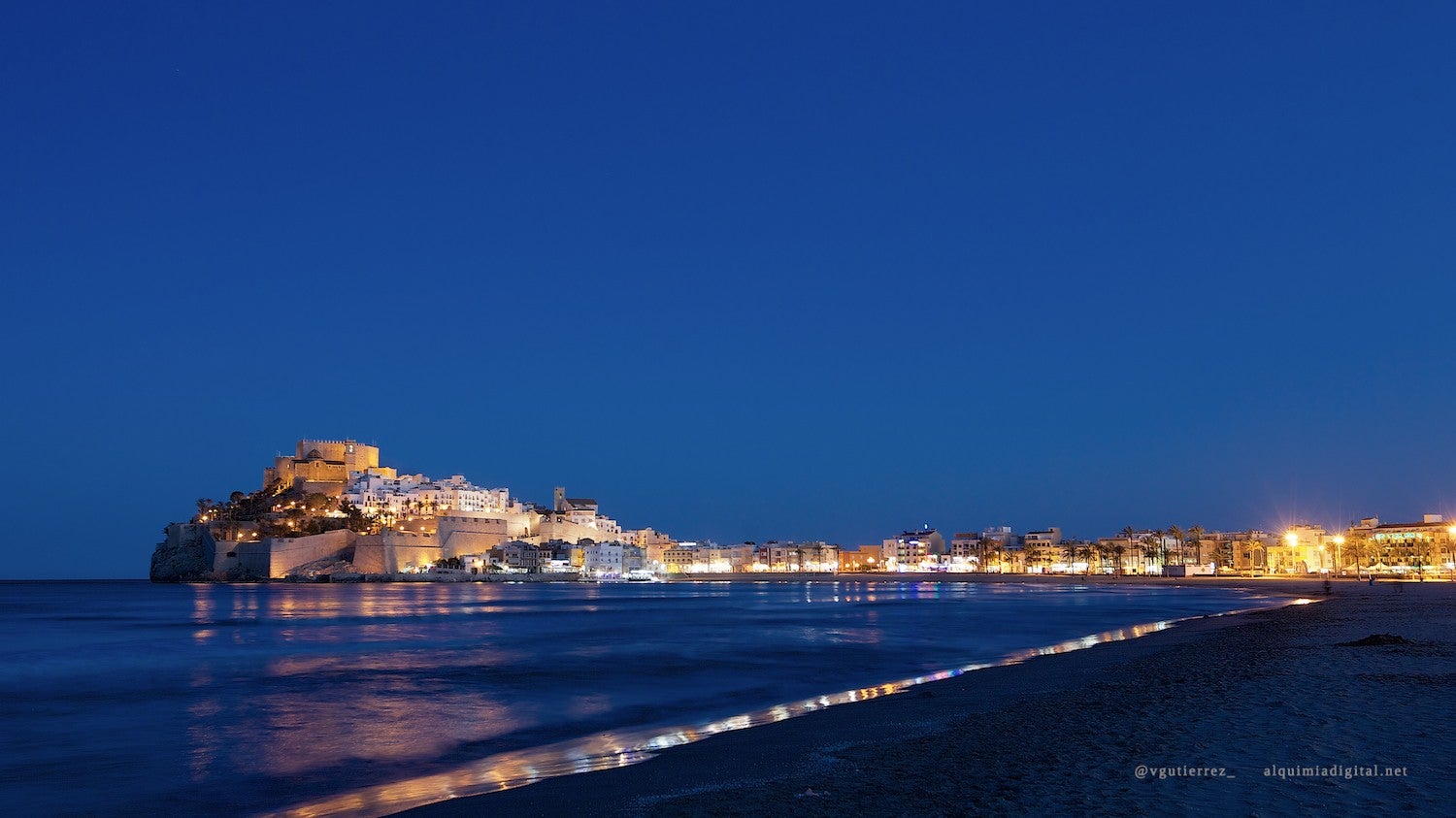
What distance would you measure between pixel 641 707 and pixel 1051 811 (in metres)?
10.2

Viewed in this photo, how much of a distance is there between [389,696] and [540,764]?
7960 mm

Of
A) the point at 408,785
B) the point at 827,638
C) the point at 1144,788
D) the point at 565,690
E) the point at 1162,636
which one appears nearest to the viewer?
the point at 1144,788

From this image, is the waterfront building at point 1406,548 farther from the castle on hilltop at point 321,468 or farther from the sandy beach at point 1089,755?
the castle on hilltop at point 321,468

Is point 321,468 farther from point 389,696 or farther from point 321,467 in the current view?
point 389,696

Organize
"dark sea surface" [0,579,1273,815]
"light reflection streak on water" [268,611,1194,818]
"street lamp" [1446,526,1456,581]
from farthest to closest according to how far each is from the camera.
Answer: "street lamp" [1446,526,1456,581], "dark sea surface" [0,579,1273,815], "light reflection streak on water" [268,611,1194,818]

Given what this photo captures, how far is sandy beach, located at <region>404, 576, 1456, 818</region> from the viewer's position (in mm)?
6410

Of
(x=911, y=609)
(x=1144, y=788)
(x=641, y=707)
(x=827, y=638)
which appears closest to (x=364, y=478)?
(x=911, y=609)

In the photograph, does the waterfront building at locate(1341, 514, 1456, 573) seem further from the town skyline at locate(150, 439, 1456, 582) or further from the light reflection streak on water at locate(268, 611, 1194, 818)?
the light reflection streak on water at locate(268, 611, 1194, 818)

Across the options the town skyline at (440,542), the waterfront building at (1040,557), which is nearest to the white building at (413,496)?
the town skyline at (440,542)

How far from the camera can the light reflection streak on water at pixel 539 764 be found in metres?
8.54

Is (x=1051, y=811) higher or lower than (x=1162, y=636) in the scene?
higher

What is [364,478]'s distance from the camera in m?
148

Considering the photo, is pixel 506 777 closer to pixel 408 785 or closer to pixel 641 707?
pixel 408 785

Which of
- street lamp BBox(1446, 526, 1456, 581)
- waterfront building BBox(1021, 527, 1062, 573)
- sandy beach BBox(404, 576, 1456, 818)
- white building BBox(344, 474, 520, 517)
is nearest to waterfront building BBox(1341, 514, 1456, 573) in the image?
street lamp BBox(1446, 526, 1456, 581)
